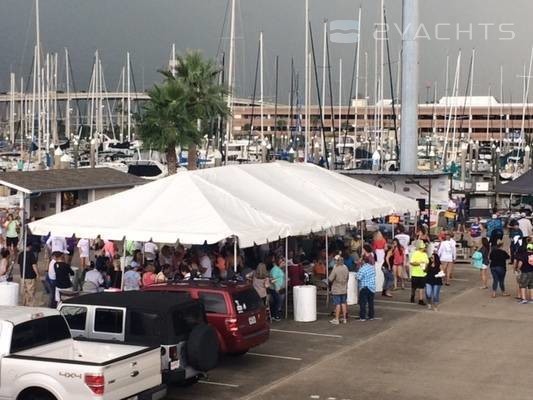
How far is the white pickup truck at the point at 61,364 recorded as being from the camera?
10.6m

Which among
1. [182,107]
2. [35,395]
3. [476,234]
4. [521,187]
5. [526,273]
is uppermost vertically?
[182,107]

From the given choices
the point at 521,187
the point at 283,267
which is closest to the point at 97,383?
the point at 283,267

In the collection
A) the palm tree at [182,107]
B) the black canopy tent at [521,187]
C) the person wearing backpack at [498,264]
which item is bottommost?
the person wearing backpack at [498,264]

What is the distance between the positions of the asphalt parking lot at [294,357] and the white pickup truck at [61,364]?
1.96 m

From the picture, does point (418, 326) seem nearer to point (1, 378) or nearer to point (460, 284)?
point (460, 284)

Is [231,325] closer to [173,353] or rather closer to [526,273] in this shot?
[173,353]

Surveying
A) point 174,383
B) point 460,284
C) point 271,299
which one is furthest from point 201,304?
point 460,284

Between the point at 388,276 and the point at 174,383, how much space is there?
11.8 m

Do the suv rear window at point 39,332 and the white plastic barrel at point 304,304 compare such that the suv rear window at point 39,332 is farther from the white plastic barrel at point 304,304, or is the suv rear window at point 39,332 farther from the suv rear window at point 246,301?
the white plastic barrel at point 304,304

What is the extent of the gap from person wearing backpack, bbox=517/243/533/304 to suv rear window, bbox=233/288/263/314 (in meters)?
9.01

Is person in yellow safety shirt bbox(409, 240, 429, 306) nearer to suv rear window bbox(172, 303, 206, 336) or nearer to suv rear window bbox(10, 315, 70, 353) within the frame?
suv rear window bbox(172, 303, 206, 336)

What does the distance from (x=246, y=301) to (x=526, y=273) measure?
9724 mm

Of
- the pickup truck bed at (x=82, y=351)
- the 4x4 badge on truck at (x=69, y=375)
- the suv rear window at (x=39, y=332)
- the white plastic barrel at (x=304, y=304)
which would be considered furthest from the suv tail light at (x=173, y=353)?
the white plastic barrel at (x=304, y=304)

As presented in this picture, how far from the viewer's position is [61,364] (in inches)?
424
